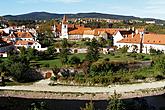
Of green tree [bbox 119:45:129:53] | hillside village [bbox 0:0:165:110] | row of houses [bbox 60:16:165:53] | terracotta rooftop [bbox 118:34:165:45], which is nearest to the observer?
hillside village [bbox 0:0:165:110]

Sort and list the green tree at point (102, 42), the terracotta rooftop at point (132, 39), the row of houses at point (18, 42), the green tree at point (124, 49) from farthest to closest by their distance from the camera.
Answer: the green tree at point (102, 42)
the terracotta rooftop at point (132, 39)
the green tree at point (124, 49)
the row of houses at point (18, 42)

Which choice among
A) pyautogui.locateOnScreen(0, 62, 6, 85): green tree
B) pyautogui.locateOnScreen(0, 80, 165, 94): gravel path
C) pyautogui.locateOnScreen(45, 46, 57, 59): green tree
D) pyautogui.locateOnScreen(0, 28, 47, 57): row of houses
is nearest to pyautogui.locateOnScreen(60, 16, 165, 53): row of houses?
pyautogui.locateOnScreen(45, 46, 57, 59): green tree

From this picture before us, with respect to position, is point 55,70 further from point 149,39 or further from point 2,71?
point 149,39

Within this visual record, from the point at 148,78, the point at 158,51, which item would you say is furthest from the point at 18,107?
the point at 158,51

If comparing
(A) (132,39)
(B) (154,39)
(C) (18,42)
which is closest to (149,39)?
(B) (154,39)

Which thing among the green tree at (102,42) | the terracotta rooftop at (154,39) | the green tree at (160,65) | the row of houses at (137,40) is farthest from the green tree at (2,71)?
the terracotta rooftop at (154,39)

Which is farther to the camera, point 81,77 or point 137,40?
point 137,40

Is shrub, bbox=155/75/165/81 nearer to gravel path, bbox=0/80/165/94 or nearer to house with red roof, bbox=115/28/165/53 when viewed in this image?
gravel path, bbox=0/80/165/94

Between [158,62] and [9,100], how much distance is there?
21.0 metres

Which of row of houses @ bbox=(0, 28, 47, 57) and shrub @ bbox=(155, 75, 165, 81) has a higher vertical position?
row of houses @ bbox=(0, 28, 47, 57)

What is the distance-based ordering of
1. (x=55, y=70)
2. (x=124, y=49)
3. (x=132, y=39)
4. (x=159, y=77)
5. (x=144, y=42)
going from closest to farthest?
(x=55, y=70) < (x=159, y=77) < (x=124, y=49) < (x=144, y=42) < (x=132, y=39)

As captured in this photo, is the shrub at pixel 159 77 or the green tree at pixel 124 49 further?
the green tree at pixel 124 49

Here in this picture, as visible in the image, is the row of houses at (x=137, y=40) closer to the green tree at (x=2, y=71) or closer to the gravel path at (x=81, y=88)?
the gravel path at (x=81, y=88)

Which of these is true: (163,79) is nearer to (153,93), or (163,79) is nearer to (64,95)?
(153,93)
